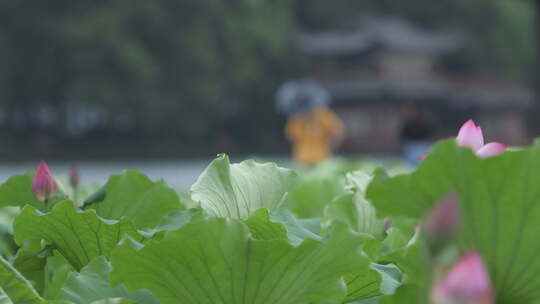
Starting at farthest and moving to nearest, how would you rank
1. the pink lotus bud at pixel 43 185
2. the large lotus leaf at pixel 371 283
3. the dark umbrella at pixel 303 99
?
1. the dark umbrella at pixel 303 99
2. the pink lotus bud at pixel 43 185
3. the large lotus leaf at pixel 371 283

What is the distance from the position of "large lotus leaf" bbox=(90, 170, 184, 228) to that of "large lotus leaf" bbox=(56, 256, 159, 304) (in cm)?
21

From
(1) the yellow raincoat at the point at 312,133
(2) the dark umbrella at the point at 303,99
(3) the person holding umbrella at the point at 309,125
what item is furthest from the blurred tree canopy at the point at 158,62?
(1) the yellow raincoat at the point at 312,133

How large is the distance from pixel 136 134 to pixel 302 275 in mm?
26645

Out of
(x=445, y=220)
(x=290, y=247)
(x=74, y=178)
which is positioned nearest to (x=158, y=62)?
(x=74, y=178)

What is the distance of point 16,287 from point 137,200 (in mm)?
279

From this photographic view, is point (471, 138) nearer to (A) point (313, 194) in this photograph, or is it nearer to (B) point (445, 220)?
(B) point (445, 220)

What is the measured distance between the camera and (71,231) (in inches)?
30.2

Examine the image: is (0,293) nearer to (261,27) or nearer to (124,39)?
(124,39)

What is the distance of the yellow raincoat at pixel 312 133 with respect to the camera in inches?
399

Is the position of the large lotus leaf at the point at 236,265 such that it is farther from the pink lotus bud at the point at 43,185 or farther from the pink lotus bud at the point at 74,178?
the pink lotus bud at the point at 74,178

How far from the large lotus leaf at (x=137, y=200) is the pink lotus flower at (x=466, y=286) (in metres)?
0.54

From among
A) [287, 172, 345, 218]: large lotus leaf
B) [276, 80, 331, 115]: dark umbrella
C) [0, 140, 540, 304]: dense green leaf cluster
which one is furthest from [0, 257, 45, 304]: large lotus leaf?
[276, 80, 331, 115]: dark umbrella

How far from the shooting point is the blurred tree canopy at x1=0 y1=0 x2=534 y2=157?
23.1m

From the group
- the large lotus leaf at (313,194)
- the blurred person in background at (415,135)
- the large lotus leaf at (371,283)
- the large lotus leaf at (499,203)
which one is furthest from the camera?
the blurred person in background at (415,135)
